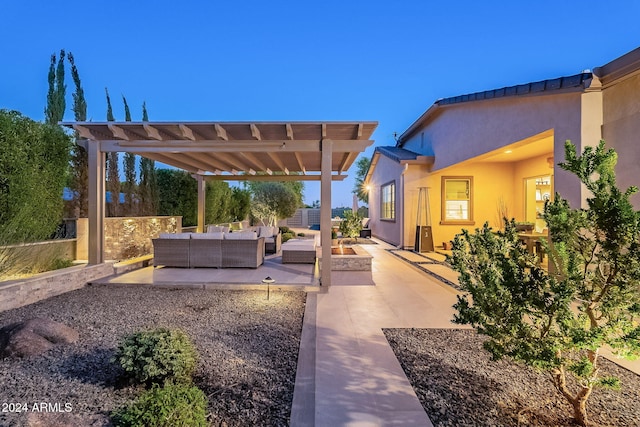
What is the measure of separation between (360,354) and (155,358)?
183 centimetres

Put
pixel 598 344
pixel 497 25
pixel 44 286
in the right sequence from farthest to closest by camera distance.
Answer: pixel 497 25
pixel 44 286
pixel 598 344

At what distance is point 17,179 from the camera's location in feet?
18.5

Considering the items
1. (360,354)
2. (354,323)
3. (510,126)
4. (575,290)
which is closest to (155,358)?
(360,354)

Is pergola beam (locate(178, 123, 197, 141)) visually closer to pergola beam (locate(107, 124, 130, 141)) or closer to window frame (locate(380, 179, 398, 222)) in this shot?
pergola beam (locate(107, 124, 130, 141))

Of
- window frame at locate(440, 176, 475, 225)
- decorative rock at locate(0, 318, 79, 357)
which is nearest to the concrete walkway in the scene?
decorative rock at locate(0, 318, 79, 357)

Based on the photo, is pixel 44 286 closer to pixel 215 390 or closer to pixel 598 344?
pixel 215 390

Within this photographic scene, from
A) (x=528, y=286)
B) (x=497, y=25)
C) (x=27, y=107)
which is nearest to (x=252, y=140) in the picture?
(x=528, y=286)

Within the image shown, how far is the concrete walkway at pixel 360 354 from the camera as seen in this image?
7.54 feet

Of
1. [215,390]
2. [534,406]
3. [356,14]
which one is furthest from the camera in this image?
[356,14]

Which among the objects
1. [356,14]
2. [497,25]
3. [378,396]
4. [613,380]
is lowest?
[378,396]

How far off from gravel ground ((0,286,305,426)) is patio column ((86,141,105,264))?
1.29m

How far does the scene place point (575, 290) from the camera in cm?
193

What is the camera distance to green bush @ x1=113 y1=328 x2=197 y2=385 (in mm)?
2580

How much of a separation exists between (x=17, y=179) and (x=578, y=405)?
25.7ft
